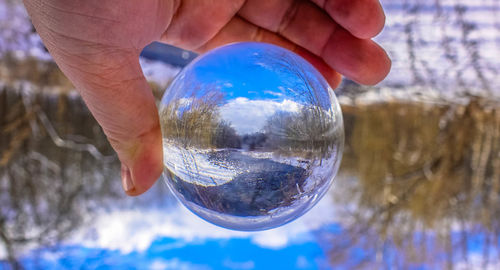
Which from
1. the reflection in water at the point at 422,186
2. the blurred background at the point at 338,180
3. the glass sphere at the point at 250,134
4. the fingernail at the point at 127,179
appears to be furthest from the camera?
the reflection in water at the point at 422,186

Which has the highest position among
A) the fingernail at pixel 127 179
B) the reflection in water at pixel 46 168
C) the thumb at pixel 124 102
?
the thumb at pixel 124 102

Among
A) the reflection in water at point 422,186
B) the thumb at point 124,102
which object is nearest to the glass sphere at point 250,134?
the thumb at point 124,102

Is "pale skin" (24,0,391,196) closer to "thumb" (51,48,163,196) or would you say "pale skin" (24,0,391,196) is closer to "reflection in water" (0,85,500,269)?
"thumb" (51,48,163,196)

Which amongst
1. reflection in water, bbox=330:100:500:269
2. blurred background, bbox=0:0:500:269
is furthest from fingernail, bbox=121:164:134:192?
reflection in water, bbox=330:100:500:269

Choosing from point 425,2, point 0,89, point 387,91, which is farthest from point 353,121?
point 0,89

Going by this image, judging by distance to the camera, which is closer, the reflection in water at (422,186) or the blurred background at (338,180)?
the blurred background at (338,180)

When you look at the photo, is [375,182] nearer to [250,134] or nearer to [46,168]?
[46,168]

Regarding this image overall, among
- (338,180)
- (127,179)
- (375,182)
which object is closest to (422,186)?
(375,182)

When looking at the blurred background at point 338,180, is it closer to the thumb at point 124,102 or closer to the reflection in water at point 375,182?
the reflection in water at point 375,182

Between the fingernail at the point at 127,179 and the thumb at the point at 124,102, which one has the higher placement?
the thumb at the point at 124,102
